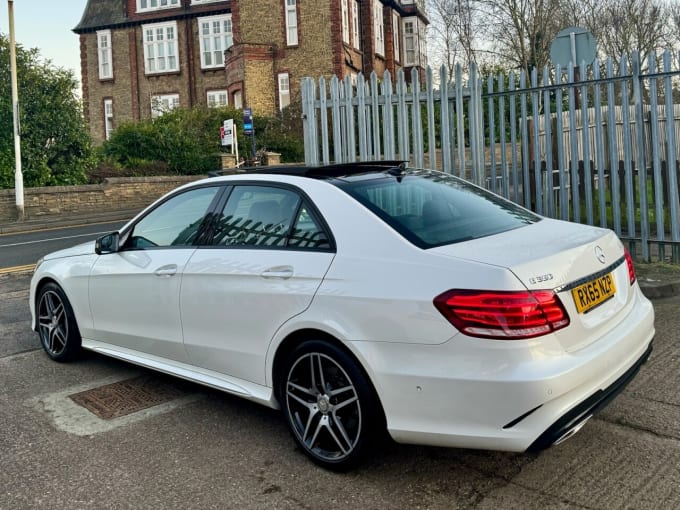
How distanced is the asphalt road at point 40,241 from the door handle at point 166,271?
24.8ft

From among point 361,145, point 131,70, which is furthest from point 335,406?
point 131,70

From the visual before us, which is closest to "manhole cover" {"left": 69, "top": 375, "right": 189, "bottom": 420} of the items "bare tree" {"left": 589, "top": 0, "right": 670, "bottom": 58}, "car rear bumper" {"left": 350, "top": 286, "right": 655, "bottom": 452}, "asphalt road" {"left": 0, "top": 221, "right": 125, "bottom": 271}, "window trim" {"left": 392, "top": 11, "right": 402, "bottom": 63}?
"car rear bumper" {"left": 350, "top": 286, "right": 655, "bottom": 452}

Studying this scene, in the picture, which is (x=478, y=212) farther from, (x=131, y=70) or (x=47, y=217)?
(x=131, y=70)

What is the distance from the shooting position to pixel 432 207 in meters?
3.88

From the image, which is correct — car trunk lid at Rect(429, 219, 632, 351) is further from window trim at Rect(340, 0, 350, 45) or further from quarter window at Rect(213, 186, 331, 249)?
window trim at Rect(340, 0, 350, 45)

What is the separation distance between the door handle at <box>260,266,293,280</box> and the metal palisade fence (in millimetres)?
4801

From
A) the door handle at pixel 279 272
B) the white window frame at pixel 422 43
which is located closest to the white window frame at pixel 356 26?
the white window frame at pixel 422 43

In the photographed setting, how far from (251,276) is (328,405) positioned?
33.4 inches

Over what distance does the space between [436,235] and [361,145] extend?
5.57m

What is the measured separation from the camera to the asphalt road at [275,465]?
10.5 ft

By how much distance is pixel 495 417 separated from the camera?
9.62 feet

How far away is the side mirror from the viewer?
4949 millimetres

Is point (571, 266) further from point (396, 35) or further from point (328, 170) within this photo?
point (396, 35)

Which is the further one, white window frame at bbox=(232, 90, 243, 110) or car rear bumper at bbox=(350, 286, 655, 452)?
white window frame at bbox=(232, 90, 243, 110)
